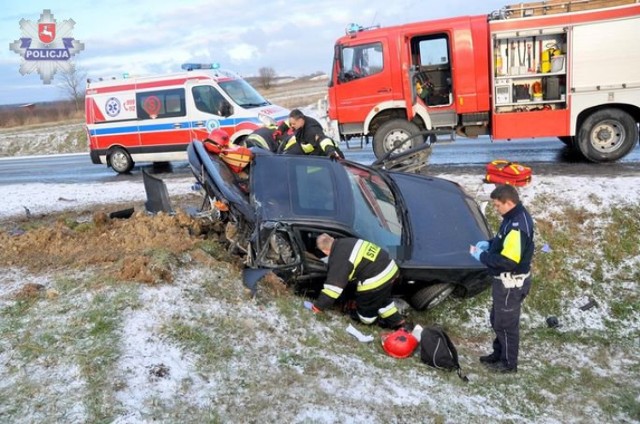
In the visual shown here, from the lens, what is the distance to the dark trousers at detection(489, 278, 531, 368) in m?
4.27

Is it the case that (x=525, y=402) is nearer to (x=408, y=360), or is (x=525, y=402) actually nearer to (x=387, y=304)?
(x=408, y=360)

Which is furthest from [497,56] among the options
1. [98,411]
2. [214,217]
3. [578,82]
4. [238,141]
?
[98,411]

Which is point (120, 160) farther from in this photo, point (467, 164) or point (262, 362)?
point (262, 362)

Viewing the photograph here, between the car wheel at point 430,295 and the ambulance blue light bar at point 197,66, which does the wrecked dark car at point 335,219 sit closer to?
the car wheel at point 430,295

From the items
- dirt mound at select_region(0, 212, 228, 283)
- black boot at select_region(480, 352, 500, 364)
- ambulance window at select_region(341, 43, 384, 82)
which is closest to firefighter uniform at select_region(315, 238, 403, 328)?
black boot at select_region(480, 352, 500, 364)

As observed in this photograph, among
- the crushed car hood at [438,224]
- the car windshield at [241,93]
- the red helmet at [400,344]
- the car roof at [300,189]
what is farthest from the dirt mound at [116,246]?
the car windshield at [241,93]

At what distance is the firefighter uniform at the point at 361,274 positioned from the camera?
4488mm

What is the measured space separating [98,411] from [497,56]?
8215mm

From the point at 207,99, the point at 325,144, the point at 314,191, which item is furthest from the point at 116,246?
the point at 207,99

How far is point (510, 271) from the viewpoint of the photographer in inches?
164

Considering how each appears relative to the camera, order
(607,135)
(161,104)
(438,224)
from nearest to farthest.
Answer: (438,224)
(607,135)
(161,104)

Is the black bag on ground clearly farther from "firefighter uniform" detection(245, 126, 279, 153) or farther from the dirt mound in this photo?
"firefighter uniform" detection(245, 126, 279, 153)

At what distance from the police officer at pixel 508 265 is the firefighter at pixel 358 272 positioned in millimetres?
760

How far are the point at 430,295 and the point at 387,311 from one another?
540 millimetres
